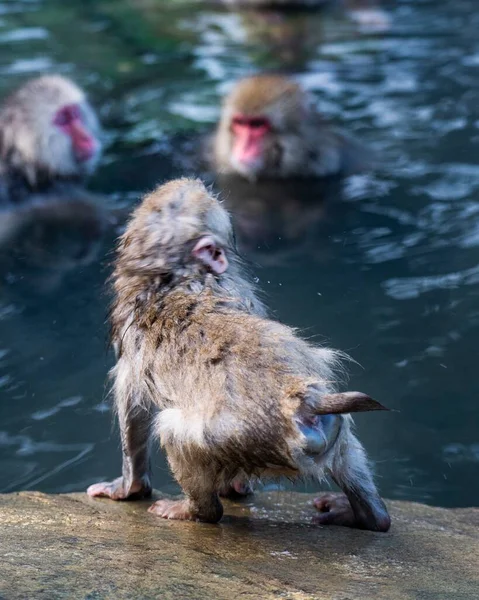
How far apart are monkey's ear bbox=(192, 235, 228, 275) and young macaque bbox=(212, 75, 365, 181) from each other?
404 cm

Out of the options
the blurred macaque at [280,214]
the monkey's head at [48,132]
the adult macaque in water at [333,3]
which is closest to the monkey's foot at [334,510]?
the blurred macaque at [280,214]

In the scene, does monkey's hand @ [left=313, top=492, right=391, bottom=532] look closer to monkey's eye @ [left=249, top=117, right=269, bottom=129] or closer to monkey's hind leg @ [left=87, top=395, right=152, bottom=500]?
monkey's hind leg @ [left=87, top=395, right=152, bottom=500]

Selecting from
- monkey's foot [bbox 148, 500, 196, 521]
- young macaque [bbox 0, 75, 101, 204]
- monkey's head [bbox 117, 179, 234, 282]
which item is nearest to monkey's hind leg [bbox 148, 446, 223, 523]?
monkey's foot [bbox 148, 500, 196, 521]

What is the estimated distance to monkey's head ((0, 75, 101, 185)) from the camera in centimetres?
705

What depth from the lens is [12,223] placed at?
6863mm

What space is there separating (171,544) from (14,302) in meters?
3.13

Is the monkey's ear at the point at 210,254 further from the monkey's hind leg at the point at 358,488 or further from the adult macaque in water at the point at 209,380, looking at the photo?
the monkey's hind leg at the point at 358,488

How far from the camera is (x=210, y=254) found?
3.44 metres

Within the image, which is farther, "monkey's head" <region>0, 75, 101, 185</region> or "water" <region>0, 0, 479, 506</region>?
"monkey's head" <region>0, 75, 101, 185</region>

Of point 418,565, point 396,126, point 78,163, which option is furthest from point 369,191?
point 418,565

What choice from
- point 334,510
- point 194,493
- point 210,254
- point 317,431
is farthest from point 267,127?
point 317,431

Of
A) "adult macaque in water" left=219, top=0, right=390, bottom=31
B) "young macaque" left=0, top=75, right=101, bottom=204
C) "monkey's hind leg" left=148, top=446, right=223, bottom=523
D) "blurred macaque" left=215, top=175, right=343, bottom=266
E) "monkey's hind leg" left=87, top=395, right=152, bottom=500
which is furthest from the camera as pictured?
A: "adult macaque in water" left=219, top=0, right=390, bottom=31

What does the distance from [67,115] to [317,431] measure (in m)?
A: 5.27

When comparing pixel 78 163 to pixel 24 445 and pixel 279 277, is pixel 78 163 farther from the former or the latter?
pixel 24 445
